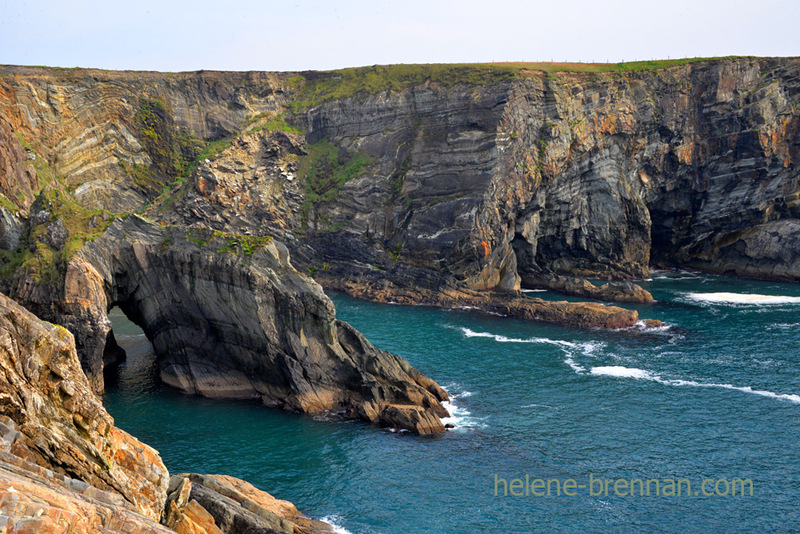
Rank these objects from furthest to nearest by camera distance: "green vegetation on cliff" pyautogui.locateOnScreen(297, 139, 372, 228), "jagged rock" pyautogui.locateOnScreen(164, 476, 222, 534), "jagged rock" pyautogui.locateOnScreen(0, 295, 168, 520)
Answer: "green vegetation on cliff" pyautogui.locateOnScreen(297, 139, 372, 228) → "jagged rock" pyautogui.locateOnScreen(164, 476, 222, 534) → "jagged rock" pyautogui.locateOnScreen(0, 295, 168, 520)

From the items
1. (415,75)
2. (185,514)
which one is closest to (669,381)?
(185,514)

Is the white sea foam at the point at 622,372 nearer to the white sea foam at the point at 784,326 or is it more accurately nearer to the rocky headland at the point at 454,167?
the rocky headland at the point at 454,167

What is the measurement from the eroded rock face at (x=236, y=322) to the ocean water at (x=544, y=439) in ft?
8.66

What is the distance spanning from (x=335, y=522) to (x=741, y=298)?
2877 inches

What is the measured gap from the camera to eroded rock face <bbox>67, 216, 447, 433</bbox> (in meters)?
52.7

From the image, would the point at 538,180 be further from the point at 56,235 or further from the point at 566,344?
the point at 56,235

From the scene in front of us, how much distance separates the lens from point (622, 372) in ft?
197

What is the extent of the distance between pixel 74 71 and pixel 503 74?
67201 mm

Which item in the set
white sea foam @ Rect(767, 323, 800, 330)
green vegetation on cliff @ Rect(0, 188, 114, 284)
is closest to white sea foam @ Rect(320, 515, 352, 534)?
green vegetation on cliff @ Rect(0, 188, 114, 284)

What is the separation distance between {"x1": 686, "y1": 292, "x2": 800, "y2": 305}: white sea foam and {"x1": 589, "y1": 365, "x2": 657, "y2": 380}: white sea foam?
107 feet

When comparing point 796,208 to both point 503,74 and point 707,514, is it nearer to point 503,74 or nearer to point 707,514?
point 503,74

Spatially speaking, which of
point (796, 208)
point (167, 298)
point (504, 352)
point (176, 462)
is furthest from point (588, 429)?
point (796, 208)

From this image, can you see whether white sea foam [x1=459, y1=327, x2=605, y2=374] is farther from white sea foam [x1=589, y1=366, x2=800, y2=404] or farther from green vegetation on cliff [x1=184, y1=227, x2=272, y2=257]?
green vegetation on cliff [x1=184, y1=227, x2=272, y2=257]

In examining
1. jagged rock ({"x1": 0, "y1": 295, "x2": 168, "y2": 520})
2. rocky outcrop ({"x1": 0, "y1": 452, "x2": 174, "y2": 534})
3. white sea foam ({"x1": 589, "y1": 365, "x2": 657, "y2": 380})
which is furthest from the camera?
white sea foam ({"x1": 589, "y1": 365, "x2": 657, "y2": 380})
